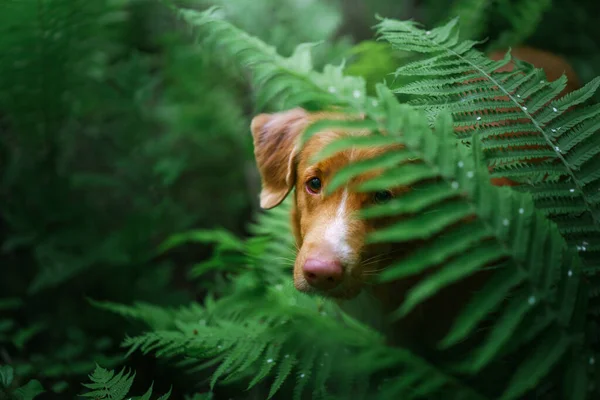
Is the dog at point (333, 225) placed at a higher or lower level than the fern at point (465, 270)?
lower

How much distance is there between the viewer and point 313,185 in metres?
2.66

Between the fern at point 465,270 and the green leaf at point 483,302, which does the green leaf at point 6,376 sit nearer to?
the fern at point 465,270

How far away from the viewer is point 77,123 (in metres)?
4.29

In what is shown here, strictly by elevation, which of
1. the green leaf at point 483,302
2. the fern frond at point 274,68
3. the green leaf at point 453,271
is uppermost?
the fern frond at point 274,68

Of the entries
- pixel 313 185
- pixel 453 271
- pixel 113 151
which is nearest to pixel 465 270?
pixel 453 271

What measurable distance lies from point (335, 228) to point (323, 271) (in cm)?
25

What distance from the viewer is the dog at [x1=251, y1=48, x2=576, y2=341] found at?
7.44 ft

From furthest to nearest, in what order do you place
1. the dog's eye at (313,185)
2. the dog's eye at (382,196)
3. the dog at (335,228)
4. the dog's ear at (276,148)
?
the dog's ear at (276,148) → the dog's eye at (313,185) → the dog's eye at (382,196) → the dog at (335,228)

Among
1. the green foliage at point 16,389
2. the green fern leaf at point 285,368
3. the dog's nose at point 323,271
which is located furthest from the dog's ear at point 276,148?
the green foliage at point 16,389

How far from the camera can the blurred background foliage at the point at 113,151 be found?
3406 millimetres

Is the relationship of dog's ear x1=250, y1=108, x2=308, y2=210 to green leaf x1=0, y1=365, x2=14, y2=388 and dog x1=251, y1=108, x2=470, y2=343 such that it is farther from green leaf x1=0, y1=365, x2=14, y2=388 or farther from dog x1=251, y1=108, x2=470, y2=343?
green leaf x1=0, y1=365, x2=14, y2=388

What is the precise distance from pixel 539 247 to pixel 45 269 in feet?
10.6

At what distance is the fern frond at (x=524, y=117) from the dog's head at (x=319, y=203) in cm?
58

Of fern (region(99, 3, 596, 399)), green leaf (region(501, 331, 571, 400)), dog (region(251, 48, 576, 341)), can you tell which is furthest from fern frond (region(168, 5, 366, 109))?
green leaf (region(501, 331, 571, 400))
